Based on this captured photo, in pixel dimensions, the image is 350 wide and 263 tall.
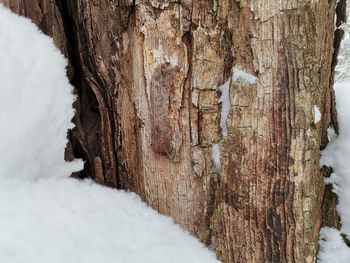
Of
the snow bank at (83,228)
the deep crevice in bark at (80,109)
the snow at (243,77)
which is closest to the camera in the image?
the snow bank at (83,228)

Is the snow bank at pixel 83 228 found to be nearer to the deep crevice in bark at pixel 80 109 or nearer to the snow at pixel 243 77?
the deep crevice in bark at pixel 80 109

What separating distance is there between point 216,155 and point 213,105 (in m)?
0.16

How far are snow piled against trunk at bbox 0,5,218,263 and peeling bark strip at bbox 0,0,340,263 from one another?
0.26 feet

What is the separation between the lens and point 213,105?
56.5 inches

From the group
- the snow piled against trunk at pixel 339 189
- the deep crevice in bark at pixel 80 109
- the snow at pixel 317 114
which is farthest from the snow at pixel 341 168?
the deep crevice in bark at pixel 80 109

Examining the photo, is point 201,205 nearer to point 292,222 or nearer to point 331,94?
point 292,222

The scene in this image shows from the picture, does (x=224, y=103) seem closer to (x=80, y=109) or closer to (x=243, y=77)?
(x=243, y=77)

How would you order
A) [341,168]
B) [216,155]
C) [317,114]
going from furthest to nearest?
[341,168]
[216,155]
[317,114]

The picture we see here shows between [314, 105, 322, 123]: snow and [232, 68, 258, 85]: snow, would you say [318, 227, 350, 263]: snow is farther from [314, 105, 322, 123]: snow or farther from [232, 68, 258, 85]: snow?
[232, 68, 258, 85]: snow

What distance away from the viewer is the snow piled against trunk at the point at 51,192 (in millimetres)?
1310

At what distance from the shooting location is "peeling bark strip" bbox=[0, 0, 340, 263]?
1317 millimetres

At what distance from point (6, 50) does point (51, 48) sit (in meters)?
0.16

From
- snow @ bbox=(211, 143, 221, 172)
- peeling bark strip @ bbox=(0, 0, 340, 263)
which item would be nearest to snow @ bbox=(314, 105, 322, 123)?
peeling bark strip @ bbox=(0, 0, 340, 263)

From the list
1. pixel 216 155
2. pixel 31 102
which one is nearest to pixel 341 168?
pixel 216 155
